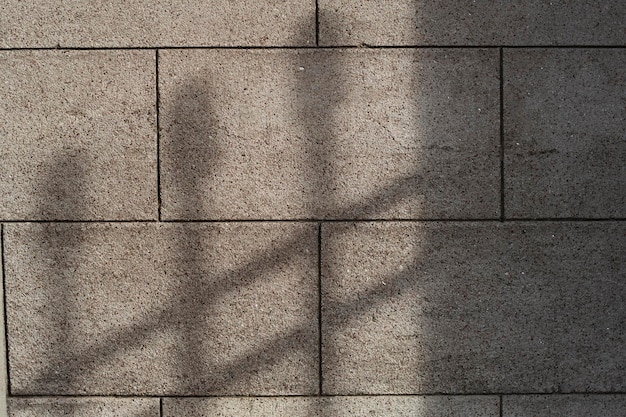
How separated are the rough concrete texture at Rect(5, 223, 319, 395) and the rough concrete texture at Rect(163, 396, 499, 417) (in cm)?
7

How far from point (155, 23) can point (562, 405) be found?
3.73m

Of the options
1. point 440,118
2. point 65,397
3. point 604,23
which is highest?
point 604,23

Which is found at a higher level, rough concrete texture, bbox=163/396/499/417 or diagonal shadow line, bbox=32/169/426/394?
diagonal shadow line, bbox=32/169/426/394

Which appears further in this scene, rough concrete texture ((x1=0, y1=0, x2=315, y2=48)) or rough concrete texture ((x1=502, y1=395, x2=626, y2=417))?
rough concrete texture ((x1=502, y1=395, x2=626, y2=417))

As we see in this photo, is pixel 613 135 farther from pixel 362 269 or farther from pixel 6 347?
pixel 6 347

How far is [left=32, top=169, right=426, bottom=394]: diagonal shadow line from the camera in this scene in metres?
4.50

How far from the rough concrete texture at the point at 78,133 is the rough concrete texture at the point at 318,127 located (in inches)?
7.0

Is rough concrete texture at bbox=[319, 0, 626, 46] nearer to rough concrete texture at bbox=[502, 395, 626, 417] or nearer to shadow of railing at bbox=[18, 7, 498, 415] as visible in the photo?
shadow of railing at bbox=[18, 7, 498, 415]

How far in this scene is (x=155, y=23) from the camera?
14.6ft

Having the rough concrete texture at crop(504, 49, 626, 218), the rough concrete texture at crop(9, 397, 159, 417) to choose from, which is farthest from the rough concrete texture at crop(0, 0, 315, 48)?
the rough concrete texture at crop(9, 397, 159, 417)

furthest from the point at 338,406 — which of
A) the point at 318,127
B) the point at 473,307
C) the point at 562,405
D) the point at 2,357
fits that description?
the point at 2,357

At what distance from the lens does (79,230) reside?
4520 mm

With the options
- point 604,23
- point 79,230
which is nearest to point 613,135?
point 604,23

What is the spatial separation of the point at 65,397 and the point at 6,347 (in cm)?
53
